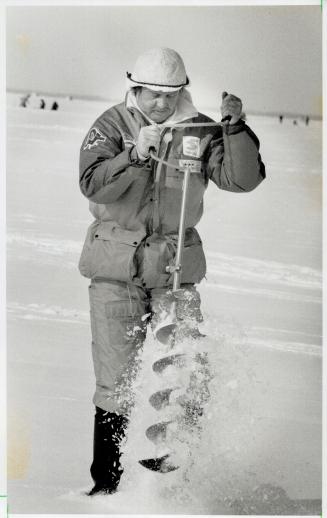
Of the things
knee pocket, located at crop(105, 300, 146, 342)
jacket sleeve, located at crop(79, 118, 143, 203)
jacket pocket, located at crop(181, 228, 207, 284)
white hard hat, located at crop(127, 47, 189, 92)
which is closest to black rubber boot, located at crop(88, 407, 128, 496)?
knee pocket, located at crop(105, 300, 146, 342)

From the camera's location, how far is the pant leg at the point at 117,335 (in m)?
3.51

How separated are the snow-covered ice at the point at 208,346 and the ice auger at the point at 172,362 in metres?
0.04

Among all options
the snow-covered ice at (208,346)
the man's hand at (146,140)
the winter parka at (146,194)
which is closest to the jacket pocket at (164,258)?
the winter parka at (146,194)

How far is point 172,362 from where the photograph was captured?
355 centimetres

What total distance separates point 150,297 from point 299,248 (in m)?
2.19

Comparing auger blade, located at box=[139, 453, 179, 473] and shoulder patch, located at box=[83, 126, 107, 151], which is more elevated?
shoulder patch, located at box=[83, 126, 107, 151]

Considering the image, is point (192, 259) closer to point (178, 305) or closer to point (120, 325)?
point (178, 305)

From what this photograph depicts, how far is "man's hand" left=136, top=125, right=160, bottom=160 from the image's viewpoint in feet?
10.9

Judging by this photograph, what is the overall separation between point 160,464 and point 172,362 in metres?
0.37

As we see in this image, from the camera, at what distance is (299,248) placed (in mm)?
5617

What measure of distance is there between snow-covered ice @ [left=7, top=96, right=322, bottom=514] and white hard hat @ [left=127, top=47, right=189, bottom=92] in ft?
2.78

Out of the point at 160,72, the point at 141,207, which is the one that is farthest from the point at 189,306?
the point at 160,72

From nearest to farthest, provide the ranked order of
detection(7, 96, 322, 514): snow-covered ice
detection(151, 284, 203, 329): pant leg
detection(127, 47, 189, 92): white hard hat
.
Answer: detection(127, 47, 189, 92): white hard hat < detection(151, 284, 203, 329): pant leg < detection(7, 96, 322, 514): snow-covered ice

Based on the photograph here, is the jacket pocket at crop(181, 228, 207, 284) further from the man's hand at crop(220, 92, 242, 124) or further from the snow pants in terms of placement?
the man's hand at crop(220, 92, 242, 124)
